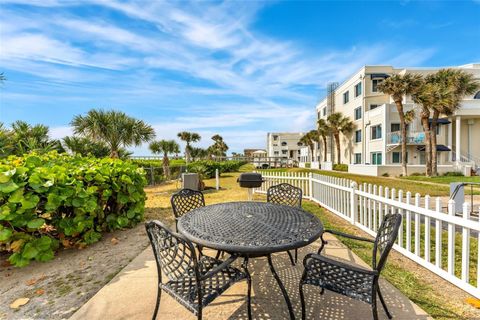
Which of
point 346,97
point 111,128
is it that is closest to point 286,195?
point 111,128

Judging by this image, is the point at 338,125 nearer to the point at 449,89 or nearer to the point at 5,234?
the point at 449,89

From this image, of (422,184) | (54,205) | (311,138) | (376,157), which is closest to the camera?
(54,205)

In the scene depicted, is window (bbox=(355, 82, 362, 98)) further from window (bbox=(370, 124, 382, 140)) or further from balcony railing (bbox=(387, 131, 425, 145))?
balcony railing (bbox=(387, 131, 425, 145))

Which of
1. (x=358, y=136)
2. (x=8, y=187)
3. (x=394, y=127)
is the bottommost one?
(x=8, y=187)

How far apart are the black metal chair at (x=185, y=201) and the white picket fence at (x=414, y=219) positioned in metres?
3.08

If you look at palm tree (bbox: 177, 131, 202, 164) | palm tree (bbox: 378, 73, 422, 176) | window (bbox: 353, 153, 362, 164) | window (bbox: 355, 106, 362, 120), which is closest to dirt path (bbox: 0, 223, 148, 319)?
palm tree (bbox: 378, 73, 422, 176)

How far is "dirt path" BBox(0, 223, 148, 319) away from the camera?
2.15 meters

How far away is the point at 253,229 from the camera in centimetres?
212

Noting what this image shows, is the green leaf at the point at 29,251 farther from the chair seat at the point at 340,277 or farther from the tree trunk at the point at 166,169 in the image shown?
the tree trunk at the point at 166,169

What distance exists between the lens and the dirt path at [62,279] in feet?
7.04

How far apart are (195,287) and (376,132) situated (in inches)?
984

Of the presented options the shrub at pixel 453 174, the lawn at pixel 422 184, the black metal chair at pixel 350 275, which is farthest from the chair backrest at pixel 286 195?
the shrub at pixel 453 174

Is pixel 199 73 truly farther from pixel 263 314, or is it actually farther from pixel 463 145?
pixel 463 145

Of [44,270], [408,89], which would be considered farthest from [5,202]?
[408,89]
